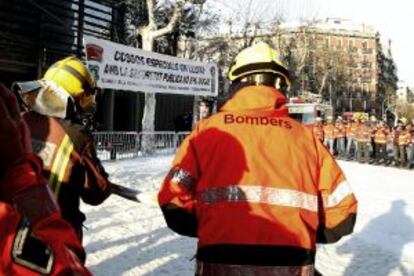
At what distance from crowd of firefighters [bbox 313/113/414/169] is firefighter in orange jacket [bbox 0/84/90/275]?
2000 centimetres

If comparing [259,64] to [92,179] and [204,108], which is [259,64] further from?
[204,108]

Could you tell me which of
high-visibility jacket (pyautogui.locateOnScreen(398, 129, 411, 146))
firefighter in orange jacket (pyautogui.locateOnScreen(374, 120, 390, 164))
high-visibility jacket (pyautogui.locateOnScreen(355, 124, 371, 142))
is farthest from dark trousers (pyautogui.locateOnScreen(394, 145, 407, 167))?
high-visibility jacket (pyautogui.locateOnScreen(355, 124, 371, 142))

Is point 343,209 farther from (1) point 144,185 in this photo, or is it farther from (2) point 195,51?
(2) point 195,51

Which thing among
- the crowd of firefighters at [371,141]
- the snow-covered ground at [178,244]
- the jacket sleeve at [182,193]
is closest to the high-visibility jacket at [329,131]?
the crowd of firefighters at [371,141]

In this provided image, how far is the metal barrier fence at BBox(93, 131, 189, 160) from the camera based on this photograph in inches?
632

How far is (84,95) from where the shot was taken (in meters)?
3.12

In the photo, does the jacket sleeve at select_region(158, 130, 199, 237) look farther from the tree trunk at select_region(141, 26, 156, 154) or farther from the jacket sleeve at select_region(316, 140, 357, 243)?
the tree trunk at select_region(141, 26, 156, 154)

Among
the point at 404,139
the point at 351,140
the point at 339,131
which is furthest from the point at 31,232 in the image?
the point at 339,131

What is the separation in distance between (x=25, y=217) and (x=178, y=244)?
581cm

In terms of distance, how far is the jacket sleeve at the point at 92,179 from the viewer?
9.50ft

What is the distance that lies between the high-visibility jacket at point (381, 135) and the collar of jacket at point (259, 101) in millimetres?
21094

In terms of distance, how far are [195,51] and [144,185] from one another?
20.8 metres

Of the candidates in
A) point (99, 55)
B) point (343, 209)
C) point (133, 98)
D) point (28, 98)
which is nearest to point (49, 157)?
point (28, 98)

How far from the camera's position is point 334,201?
2.44 m
